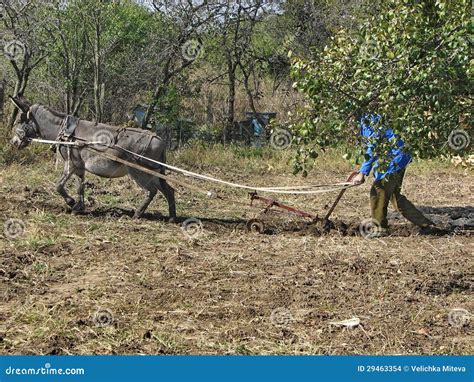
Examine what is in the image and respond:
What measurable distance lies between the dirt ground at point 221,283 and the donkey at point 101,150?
434 millimetres

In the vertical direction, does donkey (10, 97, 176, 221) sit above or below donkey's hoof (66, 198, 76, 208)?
above

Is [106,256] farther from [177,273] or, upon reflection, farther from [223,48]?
[223,48]

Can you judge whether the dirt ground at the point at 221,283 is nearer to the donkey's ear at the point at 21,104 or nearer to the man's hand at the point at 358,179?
the man's hand at the point at 358,179

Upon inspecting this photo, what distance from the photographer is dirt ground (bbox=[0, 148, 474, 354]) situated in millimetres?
5434

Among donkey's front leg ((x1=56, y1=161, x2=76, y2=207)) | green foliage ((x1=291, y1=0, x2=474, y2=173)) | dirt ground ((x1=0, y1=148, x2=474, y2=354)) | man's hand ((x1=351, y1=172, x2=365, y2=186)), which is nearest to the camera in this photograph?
green foliage ((x1=291, y1=0, x2=474, y2=173))

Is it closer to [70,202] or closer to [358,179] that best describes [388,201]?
[358,179]

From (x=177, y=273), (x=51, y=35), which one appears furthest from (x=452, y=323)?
(x=51, y=35)

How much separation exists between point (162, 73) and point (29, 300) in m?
12.8

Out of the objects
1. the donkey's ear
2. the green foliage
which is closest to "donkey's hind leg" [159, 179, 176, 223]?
the donkey's ear

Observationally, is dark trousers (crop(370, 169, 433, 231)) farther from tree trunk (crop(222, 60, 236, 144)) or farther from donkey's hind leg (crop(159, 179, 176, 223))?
tree trunk (crop(222, 60, 236, 144))

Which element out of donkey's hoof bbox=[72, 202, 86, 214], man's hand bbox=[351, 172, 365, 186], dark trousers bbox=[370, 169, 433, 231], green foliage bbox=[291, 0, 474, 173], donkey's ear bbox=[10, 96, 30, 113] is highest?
green foliage bbox=[291, 0, 474, 173]

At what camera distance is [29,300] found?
20.4ft

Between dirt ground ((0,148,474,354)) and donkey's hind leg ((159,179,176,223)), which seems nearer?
dirt ground ((0,148,474,354))

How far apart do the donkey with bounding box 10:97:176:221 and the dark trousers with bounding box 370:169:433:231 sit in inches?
114
